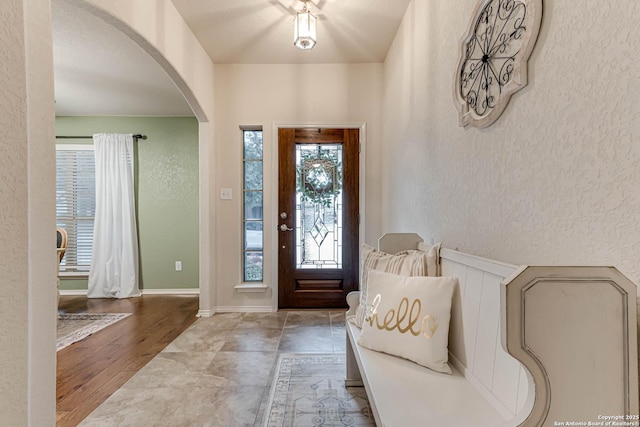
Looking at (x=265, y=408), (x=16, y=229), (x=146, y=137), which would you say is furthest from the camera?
(x=146, y=137)


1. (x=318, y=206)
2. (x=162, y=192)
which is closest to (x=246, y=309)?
(x=318, y=206)

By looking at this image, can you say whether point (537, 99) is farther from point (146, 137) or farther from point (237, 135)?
point (146, 137)

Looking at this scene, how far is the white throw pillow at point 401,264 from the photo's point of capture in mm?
1416

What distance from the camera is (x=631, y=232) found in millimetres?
629

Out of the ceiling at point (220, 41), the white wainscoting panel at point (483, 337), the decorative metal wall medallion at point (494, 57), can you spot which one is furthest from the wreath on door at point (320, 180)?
the white wainscoting panel at point (483, 337)

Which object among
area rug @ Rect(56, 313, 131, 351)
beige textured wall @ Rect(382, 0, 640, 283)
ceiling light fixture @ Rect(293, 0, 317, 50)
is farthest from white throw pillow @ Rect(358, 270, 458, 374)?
area rug @ Rect(56, 313, 131, 351)

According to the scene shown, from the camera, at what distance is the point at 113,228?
397cm

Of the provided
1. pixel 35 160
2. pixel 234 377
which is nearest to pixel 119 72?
pixel 35 160

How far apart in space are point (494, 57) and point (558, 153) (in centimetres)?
48

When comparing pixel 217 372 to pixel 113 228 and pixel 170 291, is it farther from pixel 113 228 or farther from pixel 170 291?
pixel 113 228

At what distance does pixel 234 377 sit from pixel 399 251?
50.3 inches

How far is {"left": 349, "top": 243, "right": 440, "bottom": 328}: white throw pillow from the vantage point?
1.42 metres

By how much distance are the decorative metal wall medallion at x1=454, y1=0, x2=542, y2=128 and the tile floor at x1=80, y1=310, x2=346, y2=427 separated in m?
1.74

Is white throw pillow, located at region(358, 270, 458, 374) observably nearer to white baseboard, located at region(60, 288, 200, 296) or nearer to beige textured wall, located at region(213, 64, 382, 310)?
beige textured wall, located at region(213, 64, 382, 310)
